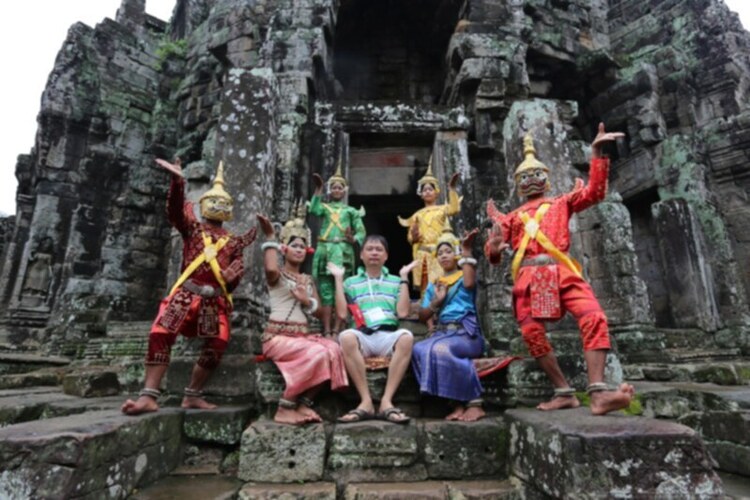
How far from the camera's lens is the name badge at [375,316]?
11.4ft

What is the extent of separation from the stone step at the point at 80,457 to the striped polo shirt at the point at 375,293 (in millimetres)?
1712

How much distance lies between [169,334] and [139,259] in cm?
683

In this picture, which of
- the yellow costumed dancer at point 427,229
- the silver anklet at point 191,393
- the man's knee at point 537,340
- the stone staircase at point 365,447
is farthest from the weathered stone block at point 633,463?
the yellow costumed dancer at point 427,229

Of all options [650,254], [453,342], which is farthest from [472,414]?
[650,254]

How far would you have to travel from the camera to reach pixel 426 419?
10.2 feet

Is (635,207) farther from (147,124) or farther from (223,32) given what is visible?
(147,124)

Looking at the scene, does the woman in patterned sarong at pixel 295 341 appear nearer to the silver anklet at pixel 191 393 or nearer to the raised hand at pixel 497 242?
the silver anklet at pixel 191 393

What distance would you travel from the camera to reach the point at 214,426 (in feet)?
9.91

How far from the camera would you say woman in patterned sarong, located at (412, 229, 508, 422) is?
303 centimetres

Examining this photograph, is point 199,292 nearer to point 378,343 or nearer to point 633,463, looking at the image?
point 378,343

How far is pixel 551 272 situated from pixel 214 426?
8.59ft

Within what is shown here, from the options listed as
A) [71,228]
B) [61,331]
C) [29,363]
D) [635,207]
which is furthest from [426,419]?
[71,228]

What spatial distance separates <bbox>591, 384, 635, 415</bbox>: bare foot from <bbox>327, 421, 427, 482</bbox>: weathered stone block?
111 centimetres

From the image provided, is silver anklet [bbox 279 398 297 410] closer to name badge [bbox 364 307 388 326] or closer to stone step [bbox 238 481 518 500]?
stone step [bbox 238 481 518 500]
